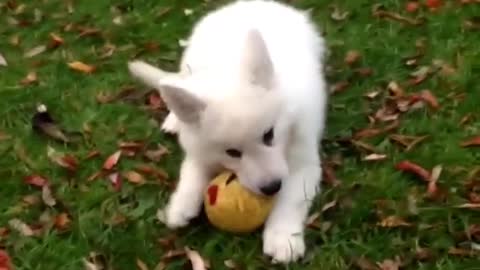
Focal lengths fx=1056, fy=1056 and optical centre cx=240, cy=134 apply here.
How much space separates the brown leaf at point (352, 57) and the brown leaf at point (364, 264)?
1512 mm

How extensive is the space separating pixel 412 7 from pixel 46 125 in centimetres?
205

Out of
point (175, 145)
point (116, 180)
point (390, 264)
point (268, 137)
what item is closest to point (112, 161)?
point (116, 180)

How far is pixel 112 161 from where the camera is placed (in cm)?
462

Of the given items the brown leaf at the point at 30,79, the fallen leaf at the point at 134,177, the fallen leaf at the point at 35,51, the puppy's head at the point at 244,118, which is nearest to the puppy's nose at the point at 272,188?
the puppy's head at the point at 244,118

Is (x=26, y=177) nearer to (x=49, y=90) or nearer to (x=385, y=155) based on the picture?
(x=49, y=90)

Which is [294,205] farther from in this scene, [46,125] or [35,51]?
[35,51]

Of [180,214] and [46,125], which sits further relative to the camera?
[46,125]

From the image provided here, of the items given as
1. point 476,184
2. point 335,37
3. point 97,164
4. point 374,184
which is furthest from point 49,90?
point 476,184

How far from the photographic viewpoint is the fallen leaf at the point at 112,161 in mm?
4591

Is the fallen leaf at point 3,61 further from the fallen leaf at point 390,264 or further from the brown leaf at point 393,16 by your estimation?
the fallen leaf at point 390,264

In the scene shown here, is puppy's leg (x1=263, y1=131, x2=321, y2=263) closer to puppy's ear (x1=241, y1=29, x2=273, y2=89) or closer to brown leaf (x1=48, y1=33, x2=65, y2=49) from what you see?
puppy's ear (x1=241, y1=29, x2=273, y2=89)

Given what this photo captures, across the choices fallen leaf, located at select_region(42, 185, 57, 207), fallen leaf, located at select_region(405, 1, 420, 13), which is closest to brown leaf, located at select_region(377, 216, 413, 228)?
fallen leaf, located at select_region(42, 185, 57, 207)

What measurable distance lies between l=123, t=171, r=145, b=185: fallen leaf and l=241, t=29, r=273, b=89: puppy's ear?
85 centimetres

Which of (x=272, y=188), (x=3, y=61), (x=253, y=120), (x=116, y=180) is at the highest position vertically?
(x=253, y=120)
